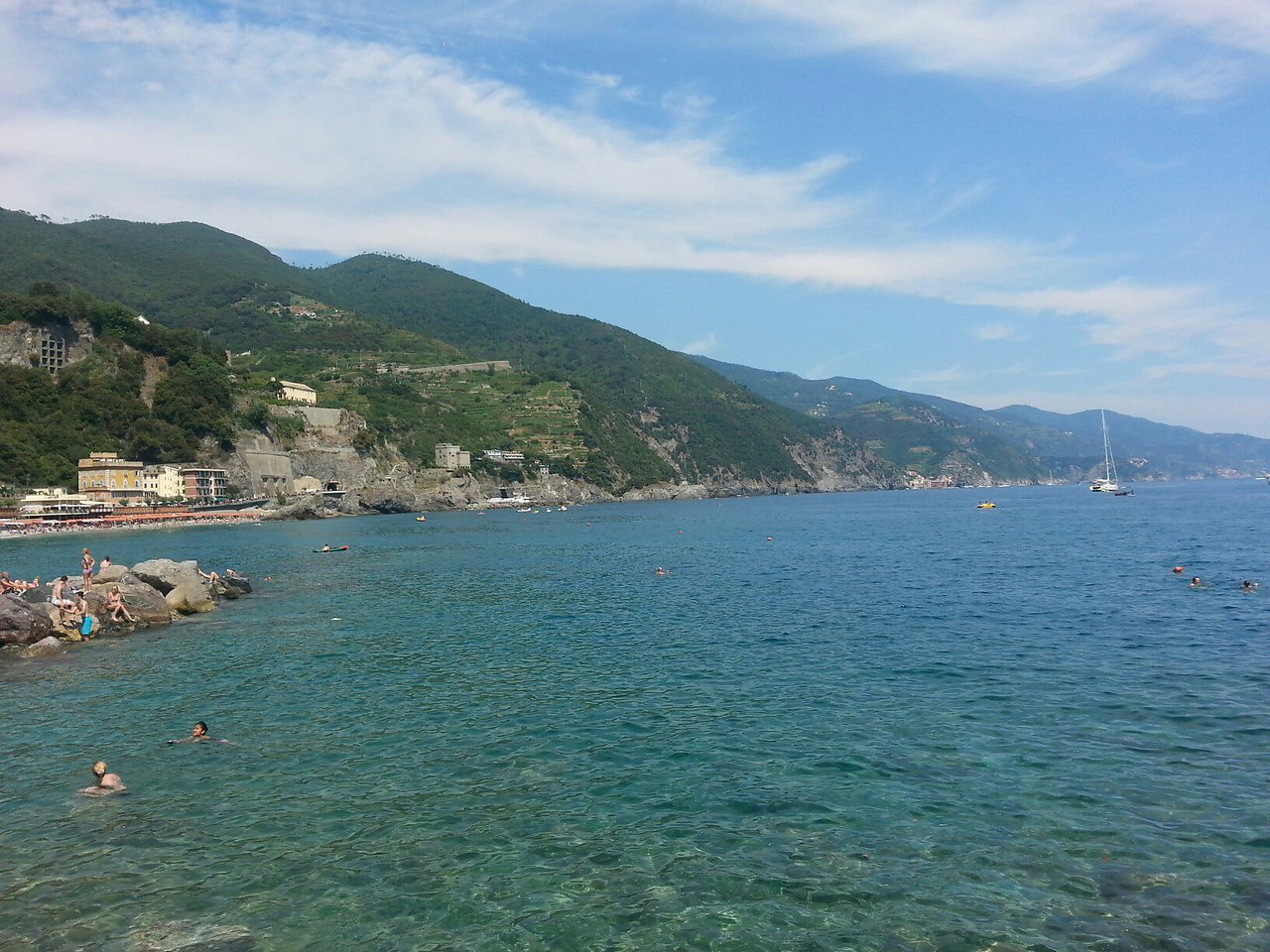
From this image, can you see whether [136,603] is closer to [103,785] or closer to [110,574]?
[110,574]

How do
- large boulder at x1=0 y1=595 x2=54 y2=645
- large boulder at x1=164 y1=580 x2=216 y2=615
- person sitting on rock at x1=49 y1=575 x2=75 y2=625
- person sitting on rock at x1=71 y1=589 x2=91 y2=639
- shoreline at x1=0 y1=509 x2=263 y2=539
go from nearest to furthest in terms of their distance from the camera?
large boulder at x1=0 y1=595 x2=54 y2=645
person sitting on rock at x1=49 y1=575 x2=75 y2=625
person sitting on rock at x1=71 y1=589 x2=91 y2=639
large boulder at x1=164 y1=580 x2=216 y2=615
shoreline at x1=0 y1=509 x2=263 y2=539

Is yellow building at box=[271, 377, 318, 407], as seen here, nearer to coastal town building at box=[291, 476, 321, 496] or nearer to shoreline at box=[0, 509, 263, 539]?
coastal town building at box=[291, 476, 321, 496]

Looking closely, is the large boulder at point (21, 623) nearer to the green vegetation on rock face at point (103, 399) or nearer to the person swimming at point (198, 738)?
Result: the person swimming at point (198, 738)

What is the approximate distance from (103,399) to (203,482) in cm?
1901

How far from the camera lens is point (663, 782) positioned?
1442 centimetres

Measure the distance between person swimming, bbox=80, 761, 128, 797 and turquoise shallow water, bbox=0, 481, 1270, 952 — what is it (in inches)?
13.1

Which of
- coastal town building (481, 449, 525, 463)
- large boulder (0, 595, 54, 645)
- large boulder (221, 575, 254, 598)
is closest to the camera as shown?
large boulder (0, 595, 54, 645)

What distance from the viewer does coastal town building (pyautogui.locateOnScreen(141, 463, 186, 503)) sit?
394ft

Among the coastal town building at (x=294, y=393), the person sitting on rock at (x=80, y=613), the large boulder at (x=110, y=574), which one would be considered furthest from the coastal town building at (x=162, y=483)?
the person sitting on rock at (x=80, y=613)

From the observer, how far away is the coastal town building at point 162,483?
394 ft

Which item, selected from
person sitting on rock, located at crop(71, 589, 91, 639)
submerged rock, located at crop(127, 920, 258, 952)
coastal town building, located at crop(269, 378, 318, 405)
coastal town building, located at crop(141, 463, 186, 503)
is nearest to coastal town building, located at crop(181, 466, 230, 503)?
coastal town building, located at crop(141, 463, 186, 503)

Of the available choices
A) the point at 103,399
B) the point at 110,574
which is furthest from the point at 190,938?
the point at 103,399

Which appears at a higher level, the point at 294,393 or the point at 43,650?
the point at 294,393

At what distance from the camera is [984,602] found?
1359 inches
